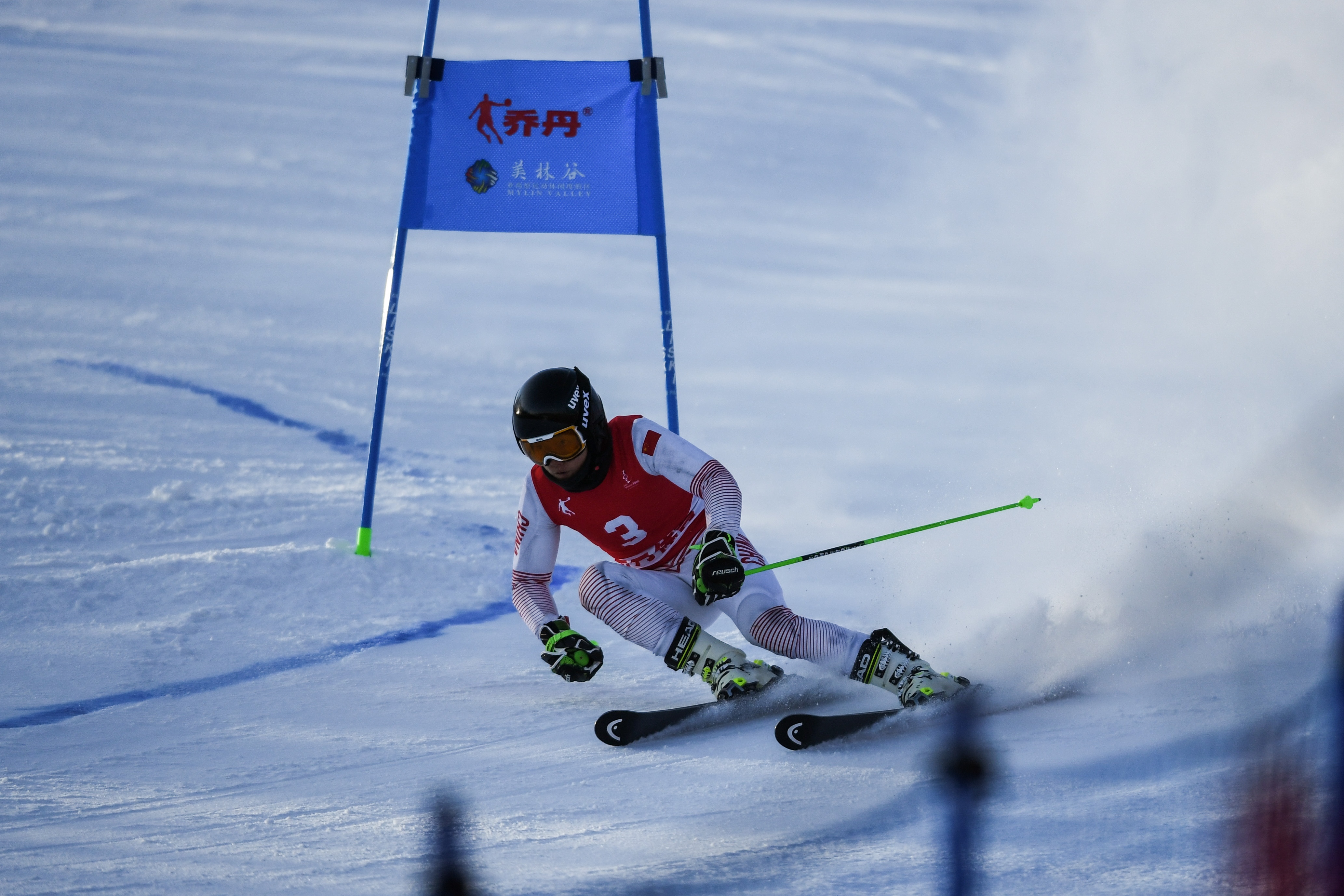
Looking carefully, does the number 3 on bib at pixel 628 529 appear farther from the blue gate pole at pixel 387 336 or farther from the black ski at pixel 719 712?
the blue gate pole at pixel 387 336

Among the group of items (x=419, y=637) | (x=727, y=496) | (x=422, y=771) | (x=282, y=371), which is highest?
(x=282, y=371)

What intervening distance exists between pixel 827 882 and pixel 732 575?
3.25 ft

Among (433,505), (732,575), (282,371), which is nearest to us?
(732,575)

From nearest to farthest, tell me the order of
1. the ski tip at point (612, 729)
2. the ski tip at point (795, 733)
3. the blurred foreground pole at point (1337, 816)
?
1. the blurred foreground pole at point (1337, 816)
2. the ski tip at point (795, 733)
3. the ski tip at point (612, 729)

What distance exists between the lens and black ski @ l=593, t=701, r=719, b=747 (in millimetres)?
2561

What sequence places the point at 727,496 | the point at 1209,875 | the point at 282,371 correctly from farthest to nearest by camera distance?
the point at 282,371 < the point at 727,496 < the point at 1209,875

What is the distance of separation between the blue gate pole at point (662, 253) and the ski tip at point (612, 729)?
2.10m

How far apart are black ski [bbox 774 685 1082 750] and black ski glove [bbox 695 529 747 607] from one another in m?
0.34

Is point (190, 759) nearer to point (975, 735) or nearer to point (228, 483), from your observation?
point (975, 735)

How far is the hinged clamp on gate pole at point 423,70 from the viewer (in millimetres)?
4543

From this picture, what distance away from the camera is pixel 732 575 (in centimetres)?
265

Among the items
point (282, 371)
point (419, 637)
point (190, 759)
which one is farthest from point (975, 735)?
point (282, 371)

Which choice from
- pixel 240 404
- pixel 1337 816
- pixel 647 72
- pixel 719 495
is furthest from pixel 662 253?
pixel 240 404

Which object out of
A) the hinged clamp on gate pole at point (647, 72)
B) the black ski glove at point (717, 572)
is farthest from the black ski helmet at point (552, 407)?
the hinged clamp on gate pole at point (647, 72)
